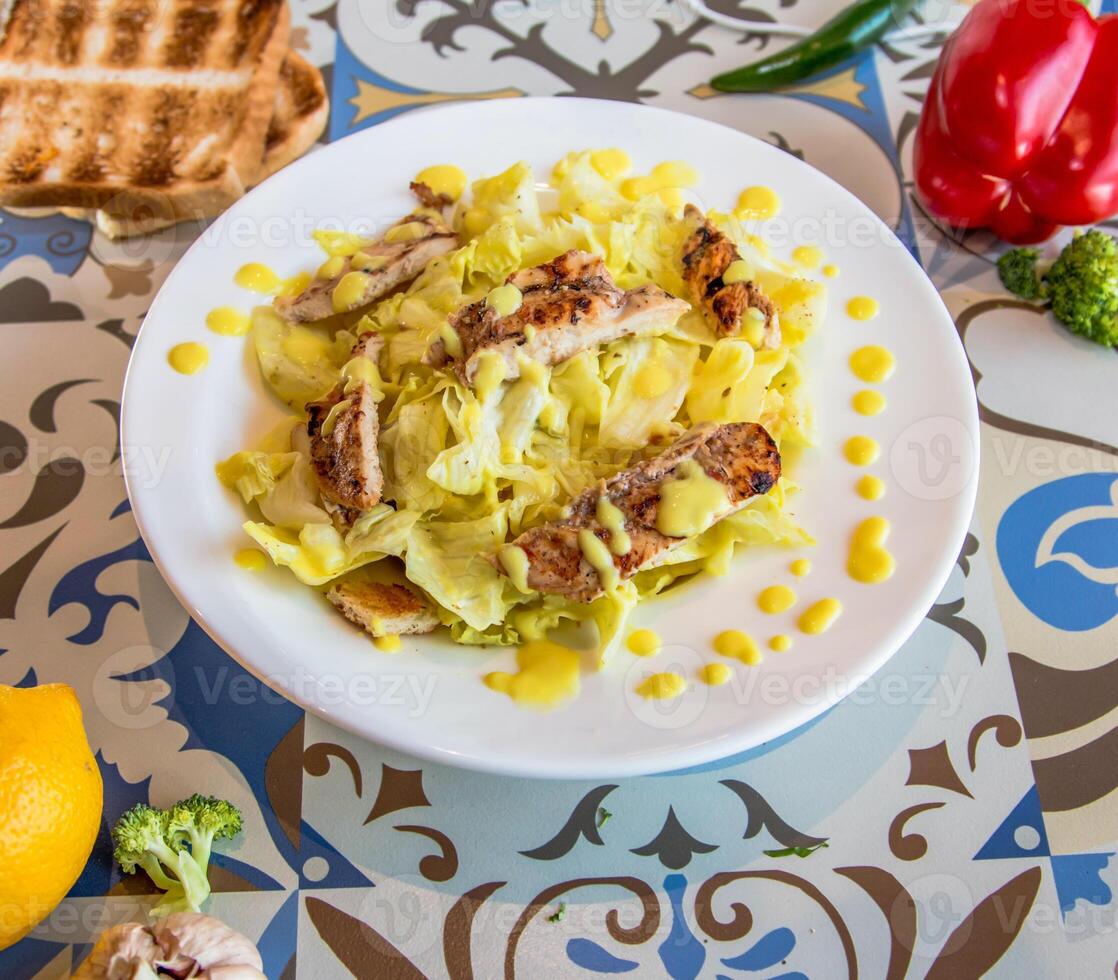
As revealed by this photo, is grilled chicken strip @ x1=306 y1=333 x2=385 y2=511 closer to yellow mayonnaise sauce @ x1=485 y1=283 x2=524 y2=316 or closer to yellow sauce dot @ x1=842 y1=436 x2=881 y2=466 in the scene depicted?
yellow mayonnaise sauce @ x1=485 y1=283 x2=524 y2=316

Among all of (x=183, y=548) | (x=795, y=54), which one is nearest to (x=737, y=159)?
(x=795, y=54)

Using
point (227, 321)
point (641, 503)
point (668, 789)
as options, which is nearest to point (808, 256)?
point (641, 503)

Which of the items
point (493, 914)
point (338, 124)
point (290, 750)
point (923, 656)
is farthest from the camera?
point (338, 124)

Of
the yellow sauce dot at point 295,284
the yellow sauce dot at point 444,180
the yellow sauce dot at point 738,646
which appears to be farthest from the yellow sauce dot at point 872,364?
the yellow sauce dot at point 295,284

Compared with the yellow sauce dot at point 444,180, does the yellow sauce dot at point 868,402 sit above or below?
below

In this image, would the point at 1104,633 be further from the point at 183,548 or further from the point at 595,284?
the point at 183,548

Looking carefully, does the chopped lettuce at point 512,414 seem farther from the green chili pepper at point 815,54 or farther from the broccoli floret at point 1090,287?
the green chili pepper at point 815,54
